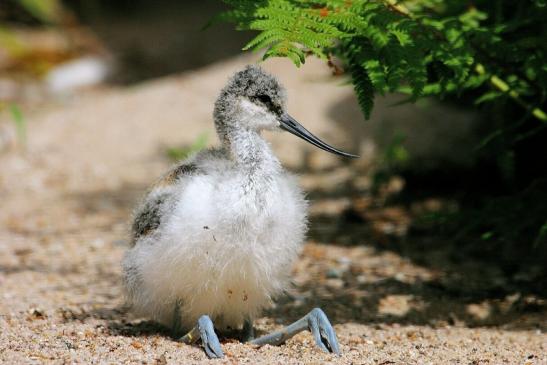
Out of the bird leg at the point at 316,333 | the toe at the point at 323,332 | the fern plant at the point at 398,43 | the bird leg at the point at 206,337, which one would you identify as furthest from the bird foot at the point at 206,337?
the fern plant at the point at 398,43

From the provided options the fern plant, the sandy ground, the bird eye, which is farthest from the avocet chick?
the fern plant

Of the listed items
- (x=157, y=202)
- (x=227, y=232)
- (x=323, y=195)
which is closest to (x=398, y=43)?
(x=227, y=232)

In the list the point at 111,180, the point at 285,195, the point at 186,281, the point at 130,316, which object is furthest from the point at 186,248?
the point at 111,180

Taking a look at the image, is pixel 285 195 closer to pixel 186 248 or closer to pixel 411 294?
pixel 186 248

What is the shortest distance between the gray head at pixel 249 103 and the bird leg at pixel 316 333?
3.31 feet

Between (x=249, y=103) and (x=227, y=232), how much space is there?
78 centimetres

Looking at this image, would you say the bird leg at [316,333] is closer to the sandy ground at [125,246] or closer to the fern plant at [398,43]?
the sandy ground at [125,246]

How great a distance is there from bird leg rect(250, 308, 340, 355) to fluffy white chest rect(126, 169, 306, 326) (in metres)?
0.21

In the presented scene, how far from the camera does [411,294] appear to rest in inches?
216

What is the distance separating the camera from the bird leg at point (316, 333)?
159 inches

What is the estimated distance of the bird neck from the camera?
162 inches

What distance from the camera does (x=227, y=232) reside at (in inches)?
154

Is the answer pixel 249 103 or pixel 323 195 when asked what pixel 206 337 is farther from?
pixel 323 195

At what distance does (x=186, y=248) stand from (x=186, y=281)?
229mm
